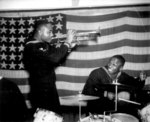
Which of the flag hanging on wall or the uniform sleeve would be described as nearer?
the uniform sleeve

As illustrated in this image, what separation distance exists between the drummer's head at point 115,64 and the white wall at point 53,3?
0.90 metres

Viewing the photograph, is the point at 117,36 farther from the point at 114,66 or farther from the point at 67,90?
the point at 67,90

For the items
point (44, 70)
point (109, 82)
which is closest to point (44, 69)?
point (44, 70)

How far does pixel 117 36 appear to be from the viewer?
126 inches

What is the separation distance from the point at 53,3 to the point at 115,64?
4.70ft

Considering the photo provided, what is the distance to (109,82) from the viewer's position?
2.96 m

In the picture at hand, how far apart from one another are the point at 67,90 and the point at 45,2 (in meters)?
1.55

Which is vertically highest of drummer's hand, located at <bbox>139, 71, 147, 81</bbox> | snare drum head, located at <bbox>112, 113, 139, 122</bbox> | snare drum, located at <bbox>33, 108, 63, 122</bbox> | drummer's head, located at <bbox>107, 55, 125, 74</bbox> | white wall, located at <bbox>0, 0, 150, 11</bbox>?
white wall, located at <bbox>0, 0, 150, 11</bbox>

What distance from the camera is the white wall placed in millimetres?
3088

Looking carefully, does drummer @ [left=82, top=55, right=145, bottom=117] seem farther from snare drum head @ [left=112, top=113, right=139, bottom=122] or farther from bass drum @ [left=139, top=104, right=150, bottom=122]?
snare drum head @ [left=112, top=113, right=139, bottom=122]

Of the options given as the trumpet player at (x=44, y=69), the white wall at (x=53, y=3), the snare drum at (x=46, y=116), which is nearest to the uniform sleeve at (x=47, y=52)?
the trumpet player at (x=44, y=69)

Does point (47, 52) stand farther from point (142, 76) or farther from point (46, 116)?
point (142, 76)

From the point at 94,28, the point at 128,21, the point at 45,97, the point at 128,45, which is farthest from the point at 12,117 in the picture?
the point at 128,21

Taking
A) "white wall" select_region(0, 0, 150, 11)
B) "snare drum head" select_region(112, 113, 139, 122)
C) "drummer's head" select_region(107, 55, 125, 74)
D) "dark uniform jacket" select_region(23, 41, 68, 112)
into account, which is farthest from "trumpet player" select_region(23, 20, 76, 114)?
"white wall" select_region(0, 0, 150, 11)
